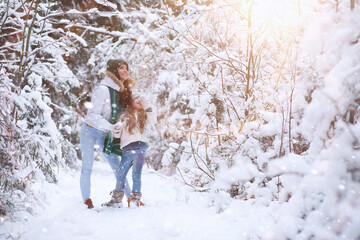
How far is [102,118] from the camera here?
378cm

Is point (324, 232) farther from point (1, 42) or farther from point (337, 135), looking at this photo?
point (1, 42)

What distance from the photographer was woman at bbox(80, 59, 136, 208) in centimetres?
384

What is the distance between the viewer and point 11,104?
345 cm

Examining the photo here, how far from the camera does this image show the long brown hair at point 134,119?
385 cm

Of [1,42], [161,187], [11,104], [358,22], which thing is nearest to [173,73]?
[161,187]

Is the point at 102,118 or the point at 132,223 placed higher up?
the point at 102,118

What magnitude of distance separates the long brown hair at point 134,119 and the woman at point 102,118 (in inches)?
6.9

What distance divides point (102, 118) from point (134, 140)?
1.65 feet

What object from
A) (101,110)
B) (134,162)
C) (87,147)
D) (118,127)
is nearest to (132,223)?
(134,162)

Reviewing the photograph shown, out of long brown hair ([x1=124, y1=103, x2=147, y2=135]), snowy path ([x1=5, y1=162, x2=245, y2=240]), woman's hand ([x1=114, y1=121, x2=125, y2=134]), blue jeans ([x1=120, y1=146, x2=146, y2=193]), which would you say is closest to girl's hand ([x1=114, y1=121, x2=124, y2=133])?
woman's hand ([x1=114, y1=121, x2=125, y2=134])

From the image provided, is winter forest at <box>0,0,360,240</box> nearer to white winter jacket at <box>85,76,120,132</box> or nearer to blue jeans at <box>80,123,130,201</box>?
white winter jacket at <box>85,76,120,132</box>

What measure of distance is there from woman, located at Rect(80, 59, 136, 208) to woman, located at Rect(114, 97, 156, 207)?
17 centimetres

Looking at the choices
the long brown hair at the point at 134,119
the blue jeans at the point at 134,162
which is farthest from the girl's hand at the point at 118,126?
the blue jeans at the point at 134,162

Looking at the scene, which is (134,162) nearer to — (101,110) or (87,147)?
(87,147)
